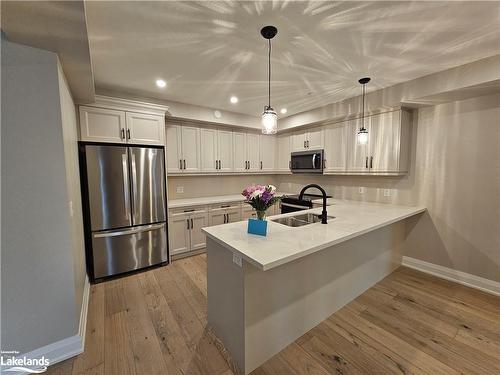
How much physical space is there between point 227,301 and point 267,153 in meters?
3.57

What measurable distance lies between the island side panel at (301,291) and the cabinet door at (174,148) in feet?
8.56

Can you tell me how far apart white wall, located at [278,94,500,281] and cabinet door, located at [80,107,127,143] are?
13.0ft

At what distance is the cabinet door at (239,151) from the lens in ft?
14.2

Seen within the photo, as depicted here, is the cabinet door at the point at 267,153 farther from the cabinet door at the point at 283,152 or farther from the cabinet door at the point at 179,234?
the cabinet door at the point at 179,234

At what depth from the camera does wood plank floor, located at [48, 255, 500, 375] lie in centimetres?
160

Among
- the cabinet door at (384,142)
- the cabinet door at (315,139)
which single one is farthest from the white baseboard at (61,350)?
the cabinet door at (315,139)

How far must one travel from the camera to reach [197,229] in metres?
3.61

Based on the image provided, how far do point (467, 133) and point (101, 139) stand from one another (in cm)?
451

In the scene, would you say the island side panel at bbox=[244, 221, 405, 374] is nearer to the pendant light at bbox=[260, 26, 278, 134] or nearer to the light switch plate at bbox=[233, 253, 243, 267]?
the light switch plate at bbox=[233, 253, 243, 267]

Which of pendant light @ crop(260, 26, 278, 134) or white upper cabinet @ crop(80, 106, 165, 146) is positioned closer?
pendant light @ crop(260, 26, 278, 134)

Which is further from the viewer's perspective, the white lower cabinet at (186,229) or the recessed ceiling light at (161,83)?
the white lower cabinet at (186,229)

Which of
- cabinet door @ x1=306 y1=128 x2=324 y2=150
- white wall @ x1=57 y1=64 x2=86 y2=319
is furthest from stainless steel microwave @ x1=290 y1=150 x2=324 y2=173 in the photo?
white wall @ x1=57 y1=64 x2=86 y2=319

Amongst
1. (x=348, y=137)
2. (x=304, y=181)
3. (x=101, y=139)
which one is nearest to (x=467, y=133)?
(x=348, y=137)

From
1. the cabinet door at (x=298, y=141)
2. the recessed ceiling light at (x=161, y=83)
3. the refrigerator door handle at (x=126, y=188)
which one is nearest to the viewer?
the recessed ceiling light at (x=161, y=83)
